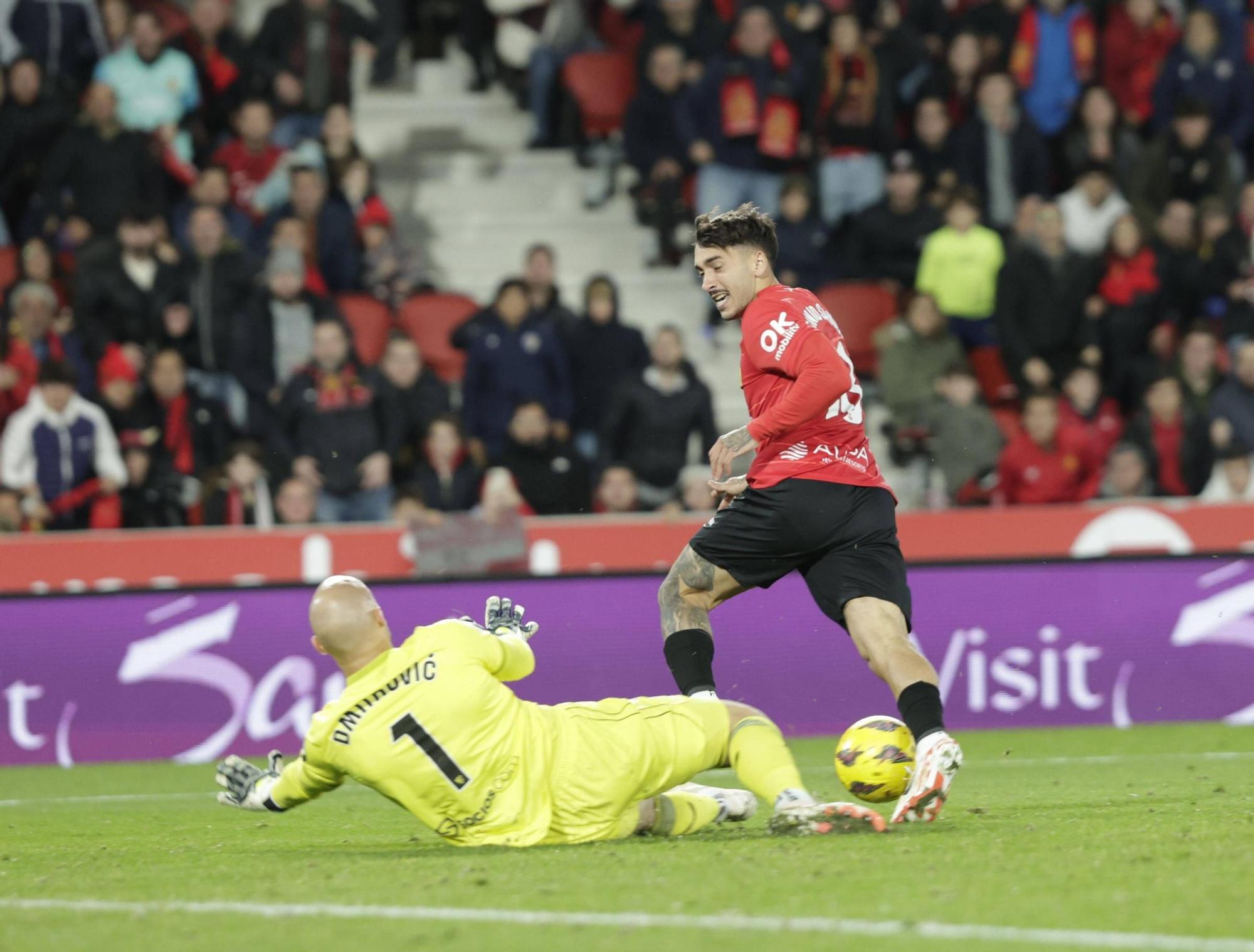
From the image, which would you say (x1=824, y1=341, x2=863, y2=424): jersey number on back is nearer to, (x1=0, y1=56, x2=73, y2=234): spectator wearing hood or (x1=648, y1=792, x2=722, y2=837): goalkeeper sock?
(x1=648, y1=792, x2=722, y2=837): goalkeeper sock

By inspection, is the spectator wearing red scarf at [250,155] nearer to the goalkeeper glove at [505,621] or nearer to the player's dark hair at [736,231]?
the player's dark hair at [736,231]

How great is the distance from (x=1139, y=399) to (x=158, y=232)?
7.31 m

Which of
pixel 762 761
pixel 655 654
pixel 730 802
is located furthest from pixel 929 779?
pixel 655 654

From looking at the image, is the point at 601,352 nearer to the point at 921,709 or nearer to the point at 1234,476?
the point at 1234,476

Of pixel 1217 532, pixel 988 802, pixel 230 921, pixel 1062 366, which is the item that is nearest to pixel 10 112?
pixel 1062 366

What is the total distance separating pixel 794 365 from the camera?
276 inches

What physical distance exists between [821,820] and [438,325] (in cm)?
980

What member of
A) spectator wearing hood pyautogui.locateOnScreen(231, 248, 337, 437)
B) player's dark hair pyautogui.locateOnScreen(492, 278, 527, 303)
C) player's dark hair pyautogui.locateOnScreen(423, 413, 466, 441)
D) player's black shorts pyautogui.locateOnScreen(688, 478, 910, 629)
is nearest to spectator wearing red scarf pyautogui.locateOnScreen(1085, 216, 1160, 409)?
player's dark hair pyautogui.locateOnScreen(492, 278, 527, 303)

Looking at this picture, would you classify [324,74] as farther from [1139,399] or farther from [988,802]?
[988,802]

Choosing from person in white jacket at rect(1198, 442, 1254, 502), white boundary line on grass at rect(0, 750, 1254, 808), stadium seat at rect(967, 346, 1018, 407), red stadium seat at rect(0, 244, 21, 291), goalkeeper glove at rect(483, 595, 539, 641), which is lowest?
white boundary line on grass at rect(0, 750, 1254, 808)

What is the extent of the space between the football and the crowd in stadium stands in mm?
6592

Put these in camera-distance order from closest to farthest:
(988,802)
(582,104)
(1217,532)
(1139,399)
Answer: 1. (988,802)
2. (1217,532)
3. (1139,399)
4. (582,104)

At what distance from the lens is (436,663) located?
243 inches

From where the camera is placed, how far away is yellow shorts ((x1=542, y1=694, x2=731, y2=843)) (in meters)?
6.27
